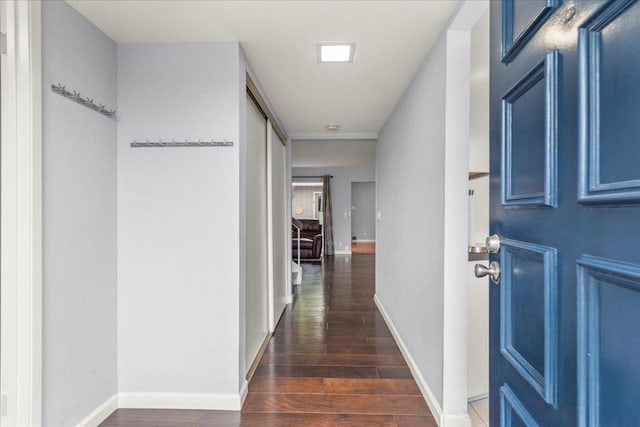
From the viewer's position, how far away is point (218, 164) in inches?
80.1

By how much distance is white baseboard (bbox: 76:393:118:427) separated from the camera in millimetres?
1797

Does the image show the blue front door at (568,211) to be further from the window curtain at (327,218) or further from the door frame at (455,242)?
the window curtain at (327,218)

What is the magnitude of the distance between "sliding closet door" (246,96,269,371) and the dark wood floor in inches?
8.2

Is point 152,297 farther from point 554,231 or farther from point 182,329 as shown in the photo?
point 554,231

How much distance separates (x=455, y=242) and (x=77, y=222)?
194cm

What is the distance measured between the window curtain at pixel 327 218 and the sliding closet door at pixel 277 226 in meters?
5.00

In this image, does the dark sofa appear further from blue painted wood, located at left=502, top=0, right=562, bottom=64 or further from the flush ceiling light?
blue painted wood, located at left=502, top=0, right=562, bottom=64

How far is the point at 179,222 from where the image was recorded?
204cm

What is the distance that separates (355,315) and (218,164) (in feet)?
8.19

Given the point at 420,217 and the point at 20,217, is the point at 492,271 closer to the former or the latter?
the point at 420,217

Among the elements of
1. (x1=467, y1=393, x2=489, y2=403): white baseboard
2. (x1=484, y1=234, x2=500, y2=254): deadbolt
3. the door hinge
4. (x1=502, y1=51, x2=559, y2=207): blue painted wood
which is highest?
the door hinge

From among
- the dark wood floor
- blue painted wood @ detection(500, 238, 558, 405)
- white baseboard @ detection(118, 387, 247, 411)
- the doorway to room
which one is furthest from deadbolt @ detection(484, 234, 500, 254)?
the doorway to room

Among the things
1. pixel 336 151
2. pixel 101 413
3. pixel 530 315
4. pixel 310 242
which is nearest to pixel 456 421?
pixel 530 315

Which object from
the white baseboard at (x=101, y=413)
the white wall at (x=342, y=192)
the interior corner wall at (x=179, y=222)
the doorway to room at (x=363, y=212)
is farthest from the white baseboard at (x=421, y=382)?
the doorway to room at (x=363, y=212)
